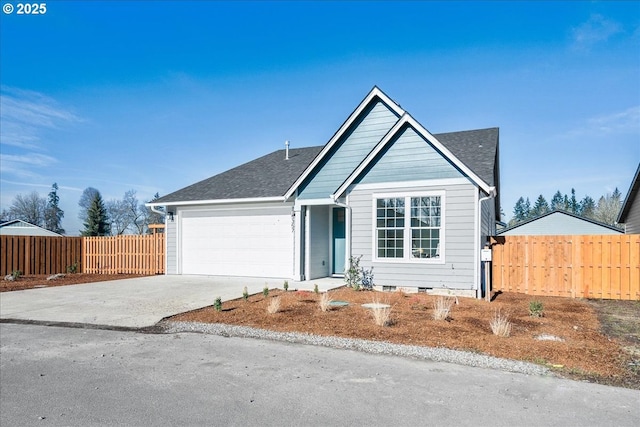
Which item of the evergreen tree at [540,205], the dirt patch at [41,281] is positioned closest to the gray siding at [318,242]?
the dirt patch at [41,281]

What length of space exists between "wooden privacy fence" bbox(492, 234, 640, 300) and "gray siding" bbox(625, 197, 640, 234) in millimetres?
9423

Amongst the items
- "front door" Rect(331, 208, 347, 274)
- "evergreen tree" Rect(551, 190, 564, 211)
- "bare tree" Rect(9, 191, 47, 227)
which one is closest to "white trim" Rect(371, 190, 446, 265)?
"front door" Rect(331, 208, 347, 274)

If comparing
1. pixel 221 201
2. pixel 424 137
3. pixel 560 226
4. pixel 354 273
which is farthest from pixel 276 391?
pixel 560 226

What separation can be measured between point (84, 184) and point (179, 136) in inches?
2204

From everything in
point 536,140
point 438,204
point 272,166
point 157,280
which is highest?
point 536,140

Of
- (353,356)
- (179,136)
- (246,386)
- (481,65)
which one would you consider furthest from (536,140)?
(246,386)

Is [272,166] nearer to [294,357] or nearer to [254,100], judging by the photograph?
[254,100]

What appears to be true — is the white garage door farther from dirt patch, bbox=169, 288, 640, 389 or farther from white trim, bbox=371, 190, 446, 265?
dirt patch, bbox=169, 288, 640, 389

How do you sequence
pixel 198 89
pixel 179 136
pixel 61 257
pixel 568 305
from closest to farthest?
pixel 568 305
pixel 198 89
pixel 61 257
pixel 179 136

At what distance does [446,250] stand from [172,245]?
1124 cm

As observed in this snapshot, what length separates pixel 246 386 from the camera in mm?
4621

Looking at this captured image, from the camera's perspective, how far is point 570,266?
38.6ft

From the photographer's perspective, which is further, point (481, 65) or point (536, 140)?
point (536, 140)

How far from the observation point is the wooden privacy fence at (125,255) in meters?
17.5
